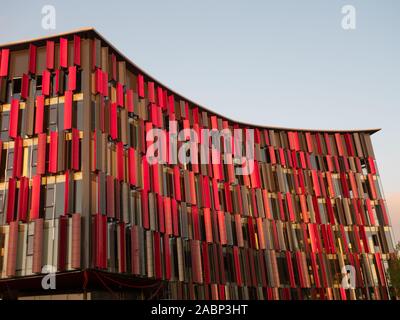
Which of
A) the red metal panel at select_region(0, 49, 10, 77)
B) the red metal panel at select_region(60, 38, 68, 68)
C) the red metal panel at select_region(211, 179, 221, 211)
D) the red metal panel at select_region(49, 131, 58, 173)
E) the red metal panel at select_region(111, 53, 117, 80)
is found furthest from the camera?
the red metal panel at select_region(211, 179, 221, 211)

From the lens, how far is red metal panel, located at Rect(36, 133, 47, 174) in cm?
3088

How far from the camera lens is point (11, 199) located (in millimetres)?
30250

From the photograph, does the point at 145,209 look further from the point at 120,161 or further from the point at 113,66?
the point at 113,66

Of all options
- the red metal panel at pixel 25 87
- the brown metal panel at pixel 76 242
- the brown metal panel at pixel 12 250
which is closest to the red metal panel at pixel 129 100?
the red metal panel at pixel 25 87

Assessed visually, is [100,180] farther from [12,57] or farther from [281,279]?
[281,279]

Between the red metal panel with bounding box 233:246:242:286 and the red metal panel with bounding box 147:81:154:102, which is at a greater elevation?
the red metal panel with bounding box 147:81:154:102

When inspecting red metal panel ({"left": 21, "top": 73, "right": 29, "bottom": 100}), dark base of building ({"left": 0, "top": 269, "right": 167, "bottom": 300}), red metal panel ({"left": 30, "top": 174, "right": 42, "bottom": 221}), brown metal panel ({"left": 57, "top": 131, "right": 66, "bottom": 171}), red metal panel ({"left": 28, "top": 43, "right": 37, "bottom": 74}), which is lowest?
dark base of building ({"left": 0, "top": 269, "right": 167, "bottom": 300})

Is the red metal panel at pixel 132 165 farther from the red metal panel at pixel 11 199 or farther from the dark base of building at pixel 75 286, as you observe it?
the red metal panel at pixel 11 199

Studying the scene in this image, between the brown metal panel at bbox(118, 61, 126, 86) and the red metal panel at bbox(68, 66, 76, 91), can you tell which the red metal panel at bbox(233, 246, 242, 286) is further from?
the red metal panel at bbox(68, 66, 76, 91)

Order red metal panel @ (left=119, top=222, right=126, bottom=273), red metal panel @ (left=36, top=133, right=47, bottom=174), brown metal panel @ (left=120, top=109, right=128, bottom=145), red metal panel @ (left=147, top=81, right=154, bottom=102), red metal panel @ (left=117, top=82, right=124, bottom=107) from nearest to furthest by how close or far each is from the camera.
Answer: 1. red metal panel @ (left=119, top=222, right=126, bottom=273)
2. red metal panel @ (left=36, top=133, right=47, bottom=174)
3. brown metal panel @ (left=120, top=109, right=128, bottom=145)
4. red metal panel @ (left=117, top=82, right=124, bottom=107)
5. red metal panel @ (left=147, top=81, right=154, bottom=102)

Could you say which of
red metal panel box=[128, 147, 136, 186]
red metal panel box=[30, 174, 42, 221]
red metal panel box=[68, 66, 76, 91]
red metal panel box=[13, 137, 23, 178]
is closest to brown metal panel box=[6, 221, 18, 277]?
red metal panel box=[30, 174, 42, 221]

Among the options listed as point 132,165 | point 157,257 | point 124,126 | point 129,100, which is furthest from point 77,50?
point 157,257

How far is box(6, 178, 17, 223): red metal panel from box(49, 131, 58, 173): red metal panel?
2902 millimetres
